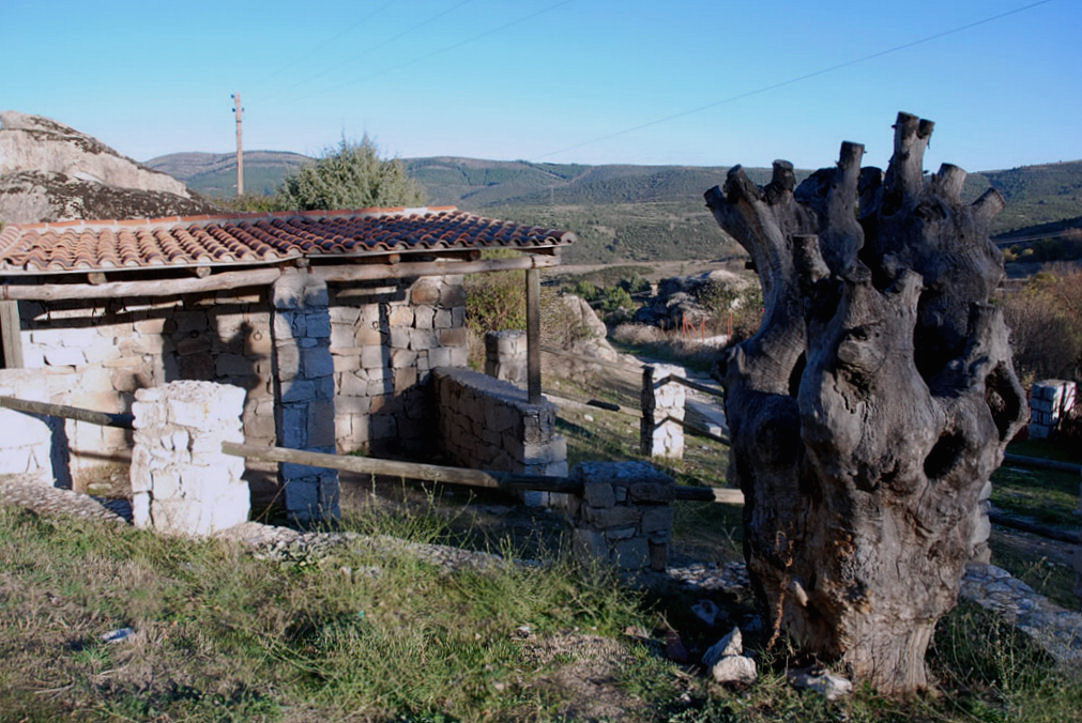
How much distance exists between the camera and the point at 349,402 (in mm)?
10547

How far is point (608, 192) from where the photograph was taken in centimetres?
7700

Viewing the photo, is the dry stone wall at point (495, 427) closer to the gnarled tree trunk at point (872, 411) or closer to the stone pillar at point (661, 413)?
the stone pillar at point (661, 413)

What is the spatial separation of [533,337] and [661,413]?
10.3 feet

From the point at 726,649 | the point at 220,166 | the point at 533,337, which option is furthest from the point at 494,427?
the point at 220,166

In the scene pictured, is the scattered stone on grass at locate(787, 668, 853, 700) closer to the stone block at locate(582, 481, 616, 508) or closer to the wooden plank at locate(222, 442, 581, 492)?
the stone block at locate(582, 481, 616, 508)

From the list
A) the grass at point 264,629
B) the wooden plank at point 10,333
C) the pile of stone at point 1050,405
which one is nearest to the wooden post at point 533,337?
the grass at point 264,629

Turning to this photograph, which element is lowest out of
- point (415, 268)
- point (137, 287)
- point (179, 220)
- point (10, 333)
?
point (10, 333)

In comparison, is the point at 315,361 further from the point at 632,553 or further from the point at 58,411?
the point at 632,553

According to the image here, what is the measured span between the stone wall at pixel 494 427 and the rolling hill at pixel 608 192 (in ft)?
85.7

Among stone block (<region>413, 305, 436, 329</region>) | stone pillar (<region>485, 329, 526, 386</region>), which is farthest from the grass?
stone pillar (<region>485, 329, 526, 386</region>)

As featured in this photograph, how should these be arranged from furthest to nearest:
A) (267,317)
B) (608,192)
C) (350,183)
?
1. (608,192)
2. (350,183)
3. (267,317)

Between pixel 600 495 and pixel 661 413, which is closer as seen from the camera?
pixel 600 495

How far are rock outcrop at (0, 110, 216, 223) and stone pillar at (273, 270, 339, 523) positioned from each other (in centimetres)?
565

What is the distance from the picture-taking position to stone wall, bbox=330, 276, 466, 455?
10398 millimetres
